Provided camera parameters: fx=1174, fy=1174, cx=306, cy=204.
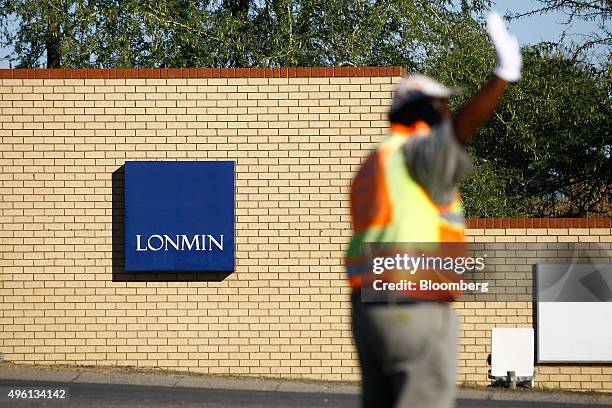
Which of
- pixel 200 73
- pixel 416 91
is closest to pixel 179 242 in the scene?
pixel 200 73

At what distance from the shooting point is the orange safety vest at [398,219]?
409 centimetres

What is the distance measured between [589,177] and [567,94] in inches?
80.2

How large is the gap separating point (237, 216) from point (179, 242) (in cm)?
69

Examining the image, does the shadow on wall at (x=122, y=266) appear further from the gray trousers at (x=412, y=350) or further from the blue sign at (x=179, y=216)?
the gray trousers at (x=412, y=350)

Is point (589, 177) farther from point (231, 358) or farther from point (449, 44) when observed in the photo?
point (231, 358)

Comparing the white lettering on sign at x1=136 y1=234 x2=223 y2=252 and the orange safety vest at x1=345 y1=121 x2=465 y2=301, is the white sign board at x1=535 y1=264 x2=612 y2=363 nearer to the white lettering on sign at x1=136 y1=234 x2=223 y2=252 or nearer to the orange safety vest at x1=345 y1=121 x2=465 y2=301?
the white lettering on sign at x1=136 y1=234 x2=223 y2=252

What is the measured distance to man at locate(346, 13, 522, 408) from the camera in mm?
4004

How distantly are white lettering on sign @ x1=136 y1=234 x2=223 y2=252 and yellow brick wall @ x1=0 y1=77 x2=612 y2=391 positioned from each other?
300 mm

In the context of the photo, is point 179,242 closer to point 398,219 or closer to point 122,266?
point 122,266

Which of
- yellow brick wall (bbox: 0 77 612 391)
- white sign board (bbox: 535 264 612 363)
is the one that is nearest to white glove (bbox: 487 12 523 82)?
yellow brick wall (bbox: 0 77 612 391)

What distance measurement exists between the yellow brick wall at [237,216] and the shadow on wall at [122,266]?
2cm

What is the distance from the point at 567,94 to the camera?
22000 millimetres

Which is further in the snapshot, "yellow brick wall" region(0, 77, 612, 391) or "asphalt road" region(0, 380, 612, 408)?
"yellow brick wall" region(0, 77, 612, 391)

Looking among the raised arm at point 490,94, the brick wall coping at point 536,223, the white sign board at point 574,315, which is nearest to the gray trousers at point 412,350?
the raised arm at point 490,94
